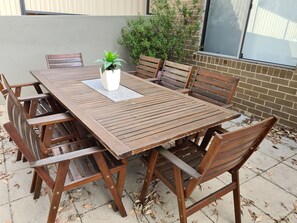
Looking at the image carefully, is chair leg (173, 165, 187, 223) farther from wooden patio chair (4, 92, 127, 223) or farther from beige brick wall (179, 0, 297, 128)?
beige brick wall (179, 0, 297, 128)

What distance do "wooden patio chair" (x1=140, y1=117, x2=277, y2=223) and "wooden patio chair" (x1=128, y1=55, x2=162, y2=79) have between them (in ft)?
5.14

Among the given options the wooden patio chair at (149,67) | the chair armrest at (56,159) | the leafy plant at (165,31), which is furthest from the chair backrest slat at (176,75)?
the chair armrest at (56,159)

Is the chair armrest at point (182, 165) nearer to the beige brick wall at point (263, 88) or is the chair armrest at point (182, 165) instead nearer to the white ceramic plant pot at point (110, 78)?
the white ceramic plant pot at point (110, 78)

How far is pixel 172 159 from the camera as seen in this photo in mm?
1380

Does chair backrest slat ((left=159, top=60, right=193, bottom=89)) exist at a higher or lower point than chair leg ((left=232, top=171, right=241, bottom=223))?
higher

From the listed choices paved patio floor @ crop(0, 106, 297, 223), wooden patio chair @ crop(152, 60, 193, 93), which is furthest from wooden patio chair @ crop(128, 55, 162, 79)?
paved patio floor @ crop(0, 106, 297, 223)

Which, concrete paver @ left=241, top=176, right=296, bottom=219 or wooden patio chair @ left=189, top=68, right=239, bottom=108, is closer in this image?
concrete paver @ left=241, top=176, right=296, bottom=219

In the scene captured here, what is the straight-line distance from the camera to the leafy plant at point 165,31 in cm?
410

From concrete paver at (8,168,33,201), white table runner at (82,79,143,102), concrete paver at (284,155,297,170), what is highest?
white table runner at (82,79,143,102)

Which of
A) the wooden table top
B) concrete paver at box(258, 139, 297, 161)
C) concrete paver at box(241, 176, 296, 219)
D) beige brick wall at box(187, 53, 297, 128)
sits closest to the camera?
the wooden table top

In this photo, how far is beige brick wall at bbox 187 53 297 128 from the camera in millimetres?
3145

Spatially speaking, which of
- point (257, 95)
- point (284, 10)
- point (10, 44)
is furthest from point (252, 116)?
point (10, 44)

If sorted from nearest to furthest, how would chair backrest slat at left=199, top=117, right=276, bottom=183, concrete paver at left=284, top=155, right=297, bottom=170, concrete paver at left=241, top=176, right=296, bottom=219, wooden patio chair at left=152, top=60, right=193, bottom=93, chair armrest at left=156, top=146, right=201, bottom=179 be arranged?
chair backrest slat at left=199, top=117, right=276, bottom=183
chair armrest at left=156, top=146, right=201, bottom=179
concrete paver at left=241, top=176, right=296, bottom=219
concrete paver at left=284, top=155, right=297, bottom=170
wooden patio chair at left=152, top=60, right=193, bottom=93

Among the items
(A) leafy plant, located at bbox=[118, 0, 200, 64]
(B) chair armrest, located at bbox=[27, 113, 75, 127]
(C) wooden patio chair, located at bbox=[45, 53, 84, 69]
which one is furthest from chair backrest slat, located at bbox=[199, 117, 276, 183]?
(A) leafy plant, located at bbox=[118, 0, 200, 64]
